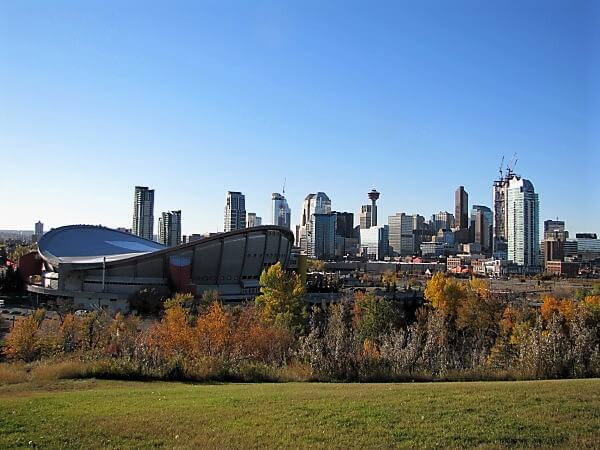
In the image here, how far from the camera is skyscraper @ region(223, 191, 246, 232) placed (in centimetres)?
17788

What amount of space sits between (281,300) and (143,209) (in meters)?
150

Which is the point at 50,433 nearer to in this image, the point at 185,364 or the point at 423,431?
the point at 423,431

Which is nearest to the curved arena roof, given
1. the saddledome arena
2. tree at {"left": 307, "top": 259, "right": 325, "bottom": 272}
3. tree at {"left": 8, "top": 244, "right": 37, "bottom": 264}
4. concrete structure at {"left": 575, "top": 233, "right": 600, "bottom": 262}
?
the saddledome arena

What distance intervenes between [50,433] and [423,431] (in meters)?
5.41

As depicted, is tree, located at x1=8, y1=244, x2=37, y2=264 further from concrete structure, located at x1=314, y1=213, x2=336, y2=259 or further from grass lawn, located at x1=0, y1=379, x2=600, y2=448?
concrete structure, located at x1=314, y1=213, x2=336, y2=259

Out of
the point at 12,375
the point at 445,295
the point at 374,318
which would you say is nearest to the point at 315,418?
the point at 12,375

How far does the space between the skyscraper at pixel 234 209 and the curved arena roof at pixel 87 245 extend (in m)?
93.7

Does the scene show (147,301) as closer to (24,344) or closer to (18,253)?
(24,344)

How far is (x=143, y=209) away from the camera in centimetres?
18100

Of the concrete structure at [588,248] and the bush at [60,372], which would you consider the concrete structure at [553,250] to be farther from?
the bush at [60,372]

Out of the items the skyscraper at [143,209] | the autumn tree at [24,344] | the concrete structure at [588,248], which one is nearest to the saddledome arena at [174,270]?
the autumn tree at [24,344]

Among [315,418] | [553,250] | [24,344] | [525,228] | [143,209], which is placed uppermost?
[143,209]

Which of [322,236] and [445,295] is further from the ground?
[322,236]

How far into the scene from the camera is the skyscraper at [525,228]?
140 metres
